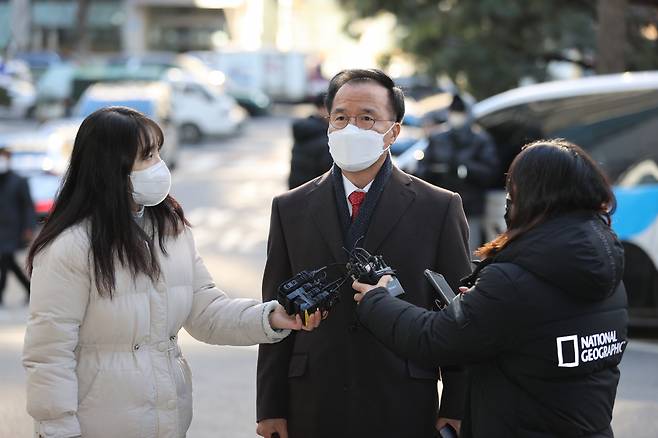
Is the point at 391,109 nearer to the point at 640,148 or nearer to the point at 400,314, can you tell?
the point at 400,314

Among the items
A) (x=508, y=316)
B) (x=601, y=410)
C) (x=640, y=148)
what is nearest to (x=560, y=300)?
(x=508, y=316)

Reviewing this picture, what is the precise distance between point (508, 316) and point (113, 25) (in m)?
64.0

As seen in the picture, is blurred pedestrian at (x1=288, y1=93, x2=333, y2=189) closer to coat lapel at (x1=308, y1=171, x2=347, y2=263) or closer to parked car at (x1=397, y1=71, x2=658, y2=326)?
parked car at (x1=397, y1=71, x2=658, y2=326)

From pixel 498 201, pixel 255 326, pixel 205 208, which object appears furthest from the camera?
pixel 205 208

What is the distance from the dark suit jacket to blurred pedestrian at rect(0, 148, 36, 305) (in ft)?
27.1

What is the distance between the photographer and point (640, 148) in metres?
8.92

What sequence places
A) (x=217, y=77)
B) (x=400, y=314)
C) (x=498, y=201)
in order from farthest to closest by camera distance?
(x=217, y=77) < (x=498, y=201) < (x=400, y=314)

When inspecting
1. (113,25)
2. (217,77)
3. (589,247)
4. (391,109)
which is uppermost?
(113,25)

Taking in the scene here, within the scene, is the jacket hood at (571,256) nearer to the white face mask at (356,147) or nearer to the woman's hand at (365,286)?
the woman's hand at (365,286)

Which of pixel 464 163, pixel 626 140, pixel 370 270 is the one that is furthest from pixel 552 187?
pixel 464 163

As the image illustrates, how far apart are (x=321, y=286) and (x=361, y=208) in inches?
16.9

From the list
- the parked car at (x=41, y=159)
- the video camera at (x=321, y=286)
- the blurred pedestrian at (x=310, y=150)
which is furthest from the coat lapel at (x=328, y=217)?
the parked car at (x=41, y=159)

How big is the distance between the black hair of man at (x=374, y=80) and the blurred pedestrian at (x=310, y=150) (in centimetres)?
482

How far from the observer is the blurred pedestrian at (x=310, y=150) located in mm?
8820
